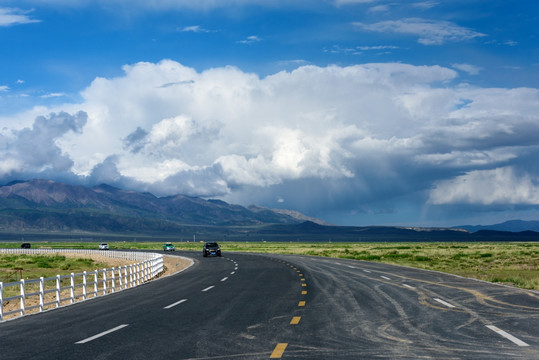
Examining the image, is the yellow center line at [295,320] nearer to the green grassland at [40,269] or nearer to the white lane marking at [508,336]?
the white lane marking at [508,336]

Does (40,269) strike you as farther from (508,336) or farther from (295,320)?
(508,336)

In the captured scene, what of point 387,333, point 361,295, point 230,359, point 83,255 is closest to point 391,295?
point 361,295

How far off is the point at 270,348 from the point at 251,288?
1368 centimetres

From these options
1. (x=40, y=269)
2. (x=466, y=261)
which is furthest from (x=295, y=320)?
(x=40, y=269)

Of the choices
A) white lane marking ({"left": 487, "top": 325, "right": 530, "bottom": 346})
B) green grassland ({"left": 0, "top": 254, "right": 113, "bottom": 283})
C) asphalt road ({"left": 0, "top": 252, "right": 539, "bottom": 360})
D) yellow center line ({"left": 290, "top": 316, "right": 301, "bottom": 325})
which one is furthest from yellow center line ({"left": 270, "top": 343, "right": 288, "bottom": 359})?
green grassland ({"left": 0, "top": 254, "right": 113, "bottom": 283})

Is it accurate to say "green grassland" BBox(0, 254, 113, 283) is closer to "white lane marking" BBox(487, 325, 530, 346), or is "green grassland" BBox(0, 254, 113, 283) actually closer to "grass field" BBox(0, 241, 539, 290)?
"grass field" BBox(0, 241, 539, 290)

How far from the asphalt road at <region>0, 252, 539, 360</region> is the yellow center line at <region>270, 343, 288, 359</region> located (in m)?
0.02

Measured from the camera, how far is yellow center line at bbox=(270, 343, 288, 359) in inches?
373

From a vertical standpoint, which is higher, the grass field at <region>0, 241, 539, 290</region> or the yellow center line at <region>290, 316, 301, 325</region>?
the yellow center line at <region>290, 316, 301, 325</region>

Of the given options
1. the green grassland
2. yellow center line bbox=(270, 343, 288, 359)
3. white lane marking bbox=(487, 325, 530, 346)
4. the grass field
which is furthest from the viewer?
the green grassland

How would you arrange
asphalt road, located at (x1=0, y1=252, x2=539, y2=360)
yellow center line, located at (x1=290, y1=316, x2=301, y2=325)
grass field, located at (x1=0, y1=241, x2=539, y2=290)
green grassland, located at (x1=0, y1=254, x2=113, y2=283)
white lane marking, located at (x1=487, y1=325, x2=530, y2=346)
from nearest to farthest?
asphalt road, located at (x1=0, y1=252, x2=539, y2=360) → white lane marking, located at (x1=487, y1=325, x2=530, y2=346) → yellow center line, located at (x1=290, y1=316, x2=301, y2=325) → grass field, located at (x1=0, y1=241, x2=539, y2=290) → green grassland, located at (x1=0, y1=254, x2=113, y2=283)

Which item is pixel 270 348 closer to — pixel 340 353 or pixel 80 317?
pixel 340 353

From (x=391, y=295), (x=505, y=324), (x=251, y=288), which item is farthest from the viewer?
(x=251, y=288)

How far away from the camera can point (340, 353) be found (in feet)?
31.8
